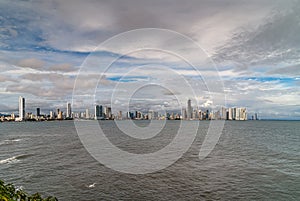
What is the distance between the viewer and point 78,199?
97.4 feet

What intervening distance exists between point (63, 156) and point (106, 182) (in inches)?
1050

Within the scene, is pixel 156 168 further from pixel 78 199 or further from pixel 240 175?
pixel 78 199

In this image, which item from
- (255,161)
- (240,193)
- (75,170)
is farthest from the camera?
(255,161)

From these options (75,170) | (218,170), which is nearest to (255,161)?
(218,170)

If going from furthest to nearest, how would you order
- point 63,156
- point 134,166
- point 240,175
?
1. point 63,156
2. point 134,166
3. point 240,175

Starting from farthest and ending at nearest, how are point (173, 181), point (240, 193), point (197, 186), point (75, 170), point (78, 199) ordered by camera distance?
point (75, 170)
point (173, 181)
point (197, 186)
point (240, 193)
point (78, 199)

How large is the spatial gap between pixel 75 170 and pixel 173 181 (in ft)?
63.0

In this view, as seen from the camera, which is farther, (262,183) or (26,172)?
(26,172)

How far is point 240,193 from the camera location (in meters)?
32.0

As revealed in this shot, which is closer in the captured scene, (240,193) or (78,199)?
(78,199)

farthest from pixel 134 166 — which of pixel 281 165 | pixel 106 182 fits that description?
pixel 281 165

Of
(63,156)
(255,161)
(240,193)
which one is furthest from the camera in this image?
(63,156)

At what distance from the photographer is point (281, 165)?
4984 cm

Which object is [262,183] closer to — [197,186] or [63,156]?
[197,186]
